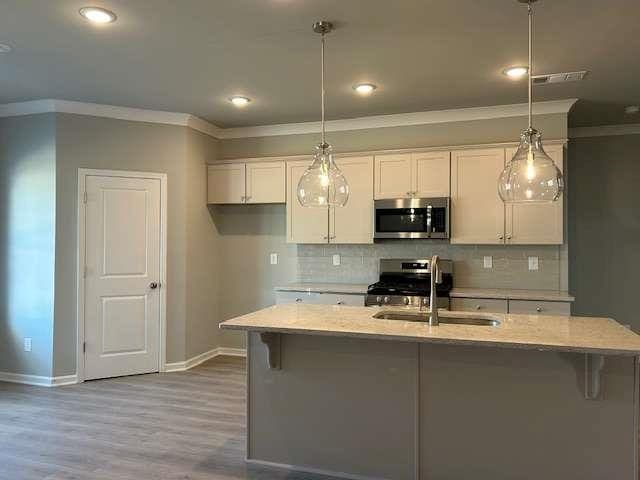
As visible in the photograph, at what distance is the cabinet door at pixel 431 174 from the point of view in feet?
14.9

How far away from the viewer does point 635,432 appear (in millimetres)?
2312

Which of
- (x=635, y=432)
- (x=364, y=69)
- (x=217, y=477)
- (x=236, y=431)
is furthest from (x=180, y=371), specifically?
(x=635, y=432)

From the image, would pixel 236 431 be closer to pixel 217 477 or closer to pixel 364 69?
pixel 217 477

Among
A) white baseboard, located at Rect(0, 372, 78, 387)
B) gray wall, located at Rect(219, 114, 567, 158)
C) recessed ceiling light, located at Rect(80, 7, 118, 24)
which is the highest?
recessed ceiling light, located at Rect(80, 7, 118, 24)

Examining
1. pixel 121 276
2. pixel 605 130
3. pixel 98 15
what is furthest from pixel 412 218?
pixel 98 15

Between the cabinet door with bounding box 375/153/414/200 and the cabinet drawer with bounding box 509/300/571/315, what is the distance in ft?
4.61

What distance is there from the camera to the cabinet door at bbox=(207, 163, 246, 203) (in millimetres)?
5281

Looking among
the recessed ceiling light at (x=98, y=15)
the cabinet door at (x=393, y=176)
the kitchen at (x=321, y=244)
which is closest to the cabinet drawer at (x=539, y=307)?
the kitchen at (x=321, y=244)

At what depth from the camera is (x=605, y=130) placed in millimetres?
5195

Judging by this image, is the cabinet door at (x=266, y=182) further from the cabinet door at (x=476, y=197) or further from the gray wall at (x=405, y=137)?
the cabinet door at (x=476, y=197)

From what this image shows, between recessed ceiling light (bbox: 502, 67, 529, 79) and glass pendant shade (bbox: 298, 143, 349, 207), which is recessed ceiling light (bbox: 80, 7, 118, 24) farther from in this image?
recessed ceiling light (bbox: 502, 67, 529, 79)

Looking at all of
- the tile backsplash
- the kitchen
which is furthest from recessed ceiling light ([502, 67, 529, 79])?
the tile backsplash

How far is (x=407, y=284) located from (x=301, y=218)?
1.30 metres

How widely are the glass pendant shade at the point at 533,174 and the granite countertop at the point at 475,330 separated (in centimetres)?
71
